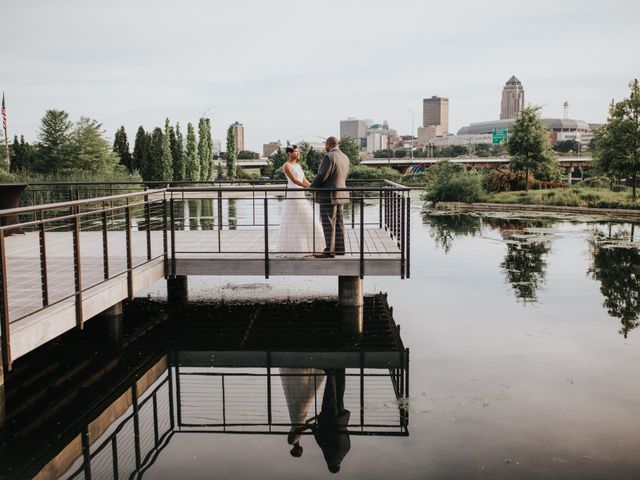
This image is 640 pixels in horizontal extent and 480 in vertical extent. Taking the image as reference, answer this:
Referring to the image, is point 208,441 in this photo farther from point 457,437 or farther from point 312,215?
point 312,215

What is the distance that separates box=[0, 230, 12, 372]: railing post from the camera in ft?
19.3

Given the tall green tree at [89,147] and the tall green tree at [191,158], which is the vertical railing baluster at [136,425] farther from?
the tall green tree at [191,158]

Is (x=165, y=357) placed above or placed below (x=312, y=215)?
below

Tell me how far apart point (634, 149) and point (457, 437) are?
32.8 meters

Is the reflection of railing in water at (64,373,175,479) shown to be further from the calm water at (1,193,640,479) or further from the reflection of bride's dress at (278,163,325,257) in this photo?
the reflection of bride's dress at (278,163,325,257)

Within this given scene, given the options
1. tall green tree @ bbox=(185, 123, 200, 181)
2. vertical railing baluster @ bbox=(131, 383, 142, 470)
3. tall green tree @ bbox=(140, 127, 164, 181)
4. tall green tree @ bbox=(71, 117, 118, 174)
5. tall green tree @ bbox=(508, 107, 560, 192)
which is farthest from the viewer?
tall green tree @ bbox=(185, 123, 200, 181)

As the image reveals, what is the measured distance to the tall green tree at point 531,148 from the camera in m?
43.0

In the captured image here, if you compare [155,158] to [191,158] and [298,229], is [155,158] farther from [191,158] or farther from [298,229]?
[298,229]

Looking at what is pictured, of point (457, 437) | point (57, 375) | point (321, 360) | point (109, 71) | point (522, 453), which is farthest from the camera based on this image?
point (109, 71)

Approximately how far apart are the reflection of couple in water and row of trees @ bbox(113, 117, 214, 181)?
5331cm

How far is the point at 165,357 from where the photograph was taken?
30.0ft

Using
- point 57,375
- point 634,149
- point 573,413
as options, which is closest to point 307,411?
point 573,413

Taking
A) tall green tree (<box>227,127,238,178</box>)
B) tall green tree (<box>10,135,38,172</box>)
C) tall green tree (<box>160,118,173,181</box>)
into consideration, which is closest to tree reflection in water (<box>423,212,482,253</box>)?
tall green tree (<box>160,118,173,181</box>)

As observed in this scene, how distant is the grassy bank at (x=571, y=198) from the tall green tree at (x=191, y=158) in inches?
1227
